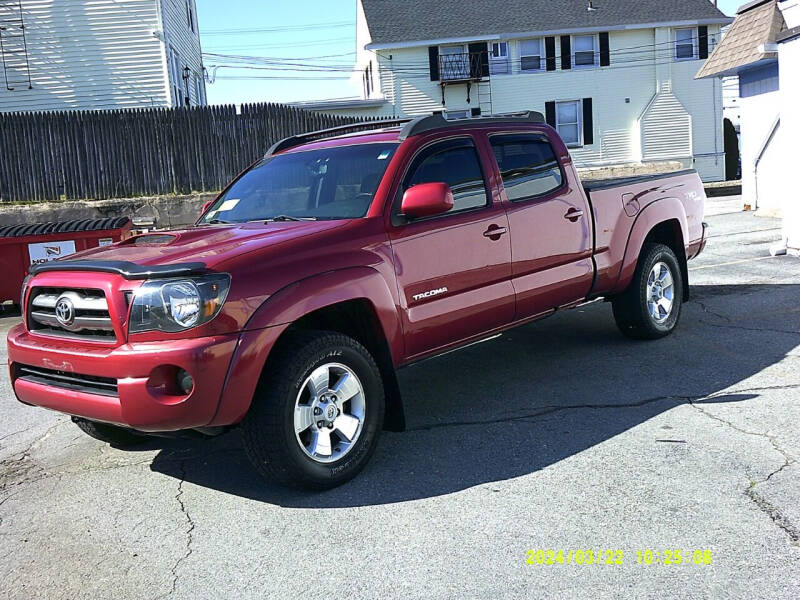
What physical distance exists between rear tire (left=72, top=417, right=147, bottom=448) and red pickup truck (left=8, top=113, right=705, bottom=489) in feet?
0.07

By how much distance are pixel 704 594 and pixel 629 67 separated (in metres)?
34.7

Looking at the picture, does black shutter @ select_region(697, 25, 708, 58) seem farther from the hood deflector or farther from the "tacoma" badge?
the hood deflector

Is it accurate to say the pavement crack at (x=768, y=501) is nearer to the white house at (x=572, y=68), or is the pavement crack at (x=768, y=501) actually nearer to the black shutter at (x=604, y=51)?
the white house at (x=572, y=68)

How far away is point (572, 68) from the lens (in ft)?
113

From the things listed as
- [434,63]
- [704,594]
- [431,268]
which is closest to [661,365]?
[431,268]

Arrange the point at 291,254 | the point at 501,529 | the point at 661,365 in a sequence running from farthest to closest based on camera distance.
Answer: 1. the point at 661,365
2. the point at 291,254
3. the point at 501,529

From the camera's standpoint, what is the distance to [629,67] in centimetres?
3462

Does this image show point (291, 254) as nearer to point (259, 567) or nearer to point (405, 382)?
point (259, 567)

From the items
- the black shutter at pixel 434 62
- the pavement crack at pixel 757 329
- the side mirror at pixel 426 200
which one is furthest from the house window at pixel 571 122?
the side mirror at pixel 426 200

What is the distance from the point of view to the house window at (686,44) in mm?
34781

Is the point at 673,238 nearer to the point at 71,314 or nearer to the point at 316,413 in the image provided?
the point at 316,413

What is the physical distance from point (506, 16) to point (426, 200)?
32315 millimetres

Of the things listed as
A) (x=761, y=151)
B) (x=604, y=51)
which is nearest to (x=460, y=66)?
(x=604, y=51)

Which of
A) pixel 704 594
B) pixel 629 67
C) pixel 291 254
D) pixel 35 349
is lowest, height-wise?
pixel 704 594
